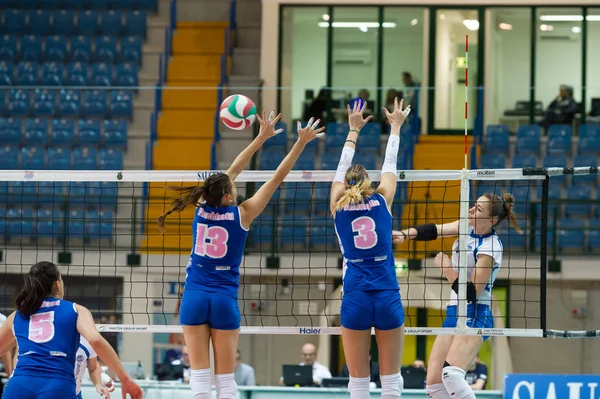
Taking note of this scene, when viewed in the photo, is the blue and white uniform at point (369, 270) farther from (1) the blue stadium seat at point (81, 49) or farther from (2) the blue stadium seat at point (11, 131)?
(1) the blue stadium seat at point (81, 49)

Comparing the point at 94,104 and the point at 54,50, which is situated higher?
the point at 54,50

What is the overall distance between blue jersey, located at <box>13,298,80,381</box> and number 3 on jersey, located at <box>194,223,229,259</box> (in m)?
1.17

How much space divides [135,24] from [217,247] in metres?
14.2

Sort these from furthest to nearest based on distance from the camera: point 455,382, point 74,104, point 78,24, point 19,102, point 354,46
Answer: point 78,24, point 354,46, point 74,104, point 19,102, point 455,382

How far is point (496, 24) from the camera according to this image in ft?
66.4

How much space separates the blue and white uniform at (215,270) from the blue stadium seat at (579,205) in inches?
411

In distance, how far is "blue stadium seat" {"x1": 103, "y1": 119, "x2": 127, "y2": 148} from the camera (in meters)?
18.2

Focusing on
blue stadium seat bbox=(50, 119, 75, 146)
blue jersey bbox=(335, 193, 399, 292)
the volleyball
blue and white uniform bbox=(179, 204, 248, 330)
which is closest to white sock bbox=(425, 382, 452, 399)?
blue jersey bbox=(335, 193, 399, 292)

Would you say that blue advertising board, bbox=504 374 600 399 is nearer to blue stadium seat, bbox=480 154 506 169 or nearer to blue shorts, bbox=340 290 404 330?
blue shorts, bbox=340 290 404 330

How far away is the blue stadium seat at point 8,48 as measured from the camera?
65.7 ft

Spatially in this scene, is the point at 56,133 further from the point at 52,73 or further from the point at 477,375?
the point at 477,375

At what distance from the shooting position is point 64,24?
67.7 ft

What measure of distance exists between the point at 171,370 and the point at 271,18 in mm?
8439

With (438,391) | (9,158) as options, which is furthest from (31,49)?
(438,391)
